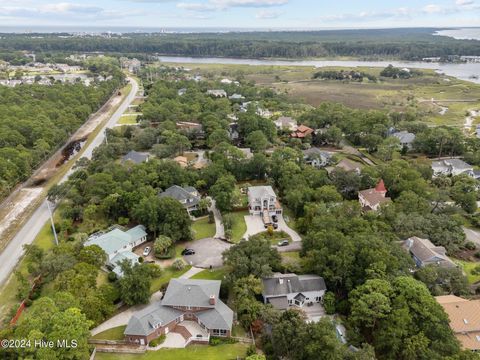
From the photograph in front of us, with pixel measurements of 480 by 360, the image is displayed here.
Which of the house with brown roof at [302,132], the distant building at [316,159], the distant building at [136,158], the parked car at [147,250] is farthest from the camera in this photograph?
the house with brown roof at [302,132]

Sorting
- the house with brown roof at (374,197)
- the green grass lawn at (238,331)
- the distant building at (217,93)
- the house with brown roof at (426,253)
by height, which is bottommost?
the green grass lawn at (238,331)

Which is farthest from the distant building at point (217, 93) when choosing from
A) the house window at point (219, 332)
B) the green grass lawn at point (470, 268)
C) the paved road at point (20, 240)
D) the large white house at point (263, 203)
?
the house window at point (219, 332)

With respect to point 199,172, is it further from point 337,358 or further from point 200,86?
point 200,86

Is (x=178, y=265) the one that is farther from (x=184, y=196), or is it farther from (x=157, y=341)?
(x=184, y=196)

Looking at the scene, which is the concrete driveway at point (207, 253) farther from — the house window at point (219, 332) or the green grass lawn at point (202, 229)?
the house window at point (219, 332)

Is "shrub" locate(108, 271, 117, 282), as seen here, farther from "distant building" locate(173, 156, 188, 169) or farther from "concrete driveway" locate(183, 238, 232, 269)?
"distant building" locate(173, 156, 188, 169)

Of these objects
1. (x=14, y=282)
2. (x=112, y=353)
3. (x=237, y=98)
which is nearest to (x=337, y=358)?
(x=112, y=353)
